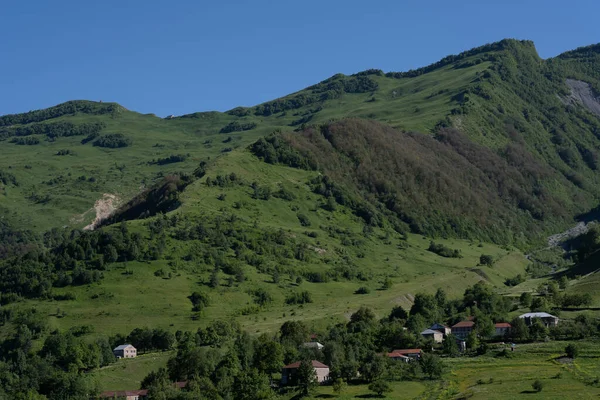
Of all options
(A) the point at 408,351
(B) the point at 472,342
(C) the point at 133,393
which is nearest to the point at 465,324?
(B) the point at 472,342

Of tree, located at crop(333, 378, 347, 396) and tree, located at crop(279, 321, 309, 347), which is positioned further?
tree, located at crop(279, 321, 309, 347)

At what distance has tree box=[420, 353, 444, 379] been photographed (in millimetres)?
126562

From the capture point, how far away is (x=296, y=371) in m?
128

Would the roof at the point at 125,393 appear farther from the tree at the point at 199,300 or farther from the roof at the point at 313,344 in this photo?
the tree at the point at 199,300

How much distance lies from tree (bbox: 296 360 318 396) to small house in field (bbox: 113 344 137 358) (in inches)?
1911

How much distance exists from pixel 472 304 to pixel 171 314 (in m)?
64.4

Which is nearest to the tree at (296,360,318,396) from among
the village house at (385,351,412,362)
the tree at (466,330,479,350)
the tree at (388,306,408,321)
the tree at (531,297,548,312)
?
the village house at (385,351,412,362)

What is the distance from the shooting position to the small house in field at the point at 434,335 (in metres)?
158

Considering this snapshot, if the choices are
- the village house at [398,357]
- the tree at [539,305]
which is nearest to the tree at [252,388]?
the village house at [398,357]

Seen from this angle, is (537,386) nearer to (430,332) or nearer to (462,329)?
(430,332)

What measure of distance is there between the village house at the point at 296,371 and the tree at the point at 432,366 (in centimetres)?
1468

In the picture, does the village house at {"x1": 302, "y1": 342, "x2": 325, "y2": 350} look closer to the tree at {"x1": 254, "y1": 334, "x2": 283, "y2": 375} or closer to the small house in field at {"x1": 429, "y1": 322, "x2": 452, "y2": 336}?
the tree at {"x1": 254, "y1": 334, "x2": 283, "y2": 375}

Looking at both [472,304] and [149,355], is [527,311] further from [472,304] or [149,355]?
[149,355]

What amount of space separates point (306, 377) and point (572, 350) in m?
39.1
